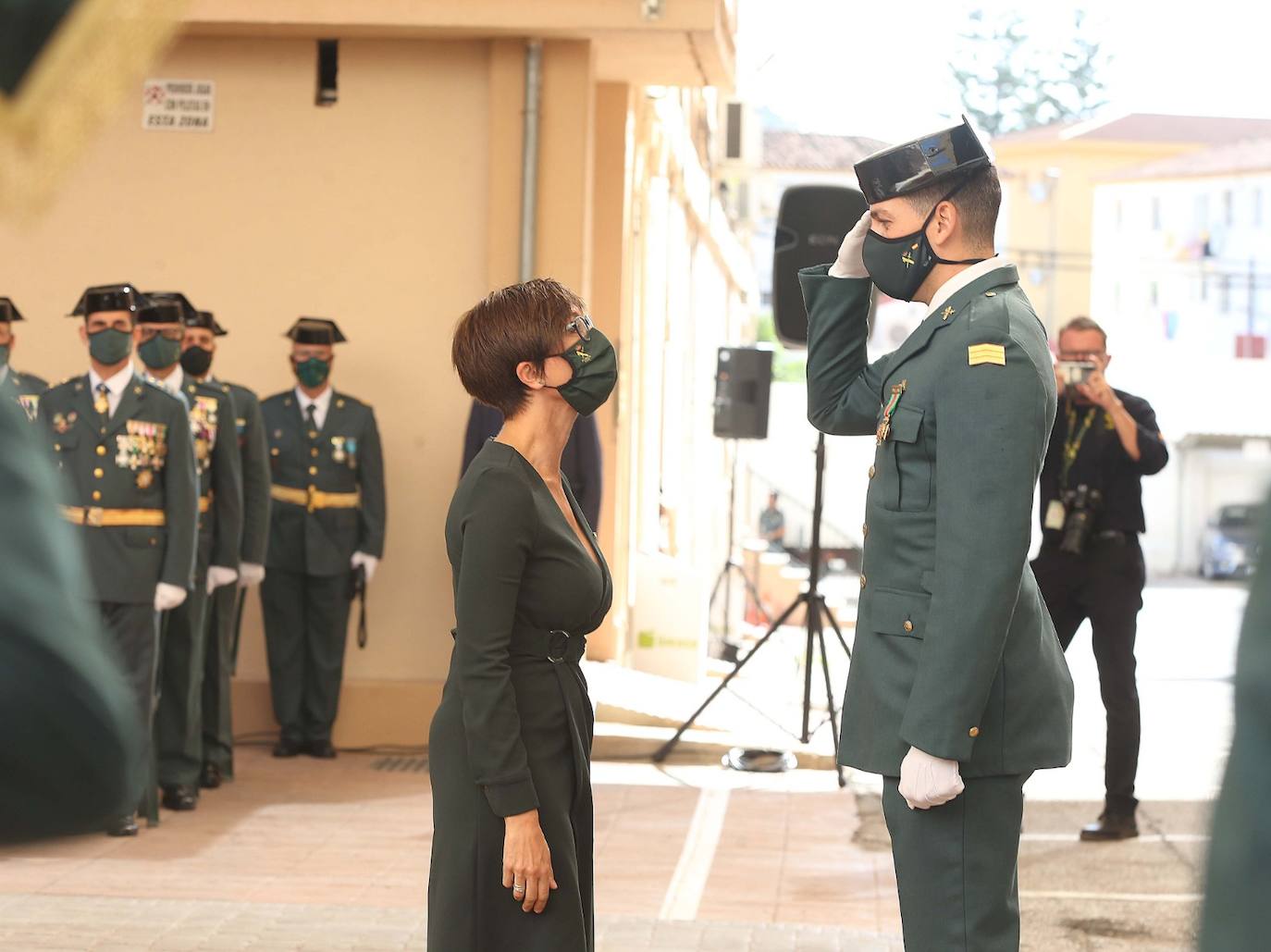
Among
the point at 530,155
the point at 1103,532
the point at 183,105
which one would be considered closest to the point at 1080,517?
the point at 1103,532

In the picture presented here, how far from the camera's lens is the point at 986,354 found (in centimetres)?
287

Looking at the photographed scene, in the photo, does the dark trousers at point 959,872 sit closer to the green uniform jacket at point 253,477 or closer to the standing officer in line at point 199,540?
the standing officer in line at point 199,540

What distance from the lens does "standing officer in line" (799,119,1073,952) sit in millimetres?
2811

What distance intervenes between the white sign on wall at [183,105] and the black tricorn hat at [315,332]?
1.18 metres

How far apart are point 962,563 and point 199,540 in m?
5.33

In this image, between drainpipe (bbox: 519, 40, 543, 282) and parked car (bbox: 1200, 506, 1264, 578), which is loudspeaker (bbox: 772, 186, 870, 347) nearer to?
drainpipe (bbox: 519, 40, 543, 282)

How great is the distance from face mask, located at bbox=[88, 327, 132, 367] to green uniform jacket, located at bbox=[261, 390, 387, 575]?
1.83m

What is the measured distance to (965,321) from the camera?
2943 millimetres

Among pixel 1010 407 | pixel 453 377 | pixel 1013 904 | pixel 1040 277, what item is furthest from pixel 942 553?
pixel 1040 277

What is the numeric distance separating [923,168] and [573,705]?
3.65 feet

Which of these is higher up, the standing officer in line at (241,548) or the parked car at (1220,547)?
the standing officer in line at (241,548)

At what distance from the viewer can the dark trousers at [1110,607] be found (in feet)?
22.1

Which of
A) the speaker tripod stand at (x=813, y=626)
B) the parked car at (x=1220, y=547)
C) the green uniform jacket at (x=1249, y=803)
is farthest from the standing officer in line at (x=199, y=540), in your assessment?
the parked car at (x=1220, y=547)

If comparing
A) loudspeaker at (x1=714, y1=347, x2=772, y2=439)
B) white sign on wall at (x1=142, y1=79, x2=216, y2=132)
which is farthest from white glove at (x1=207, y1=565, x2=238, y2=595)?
loudspeaker at (x1=714, y1=347, x2=772, y2=439)
